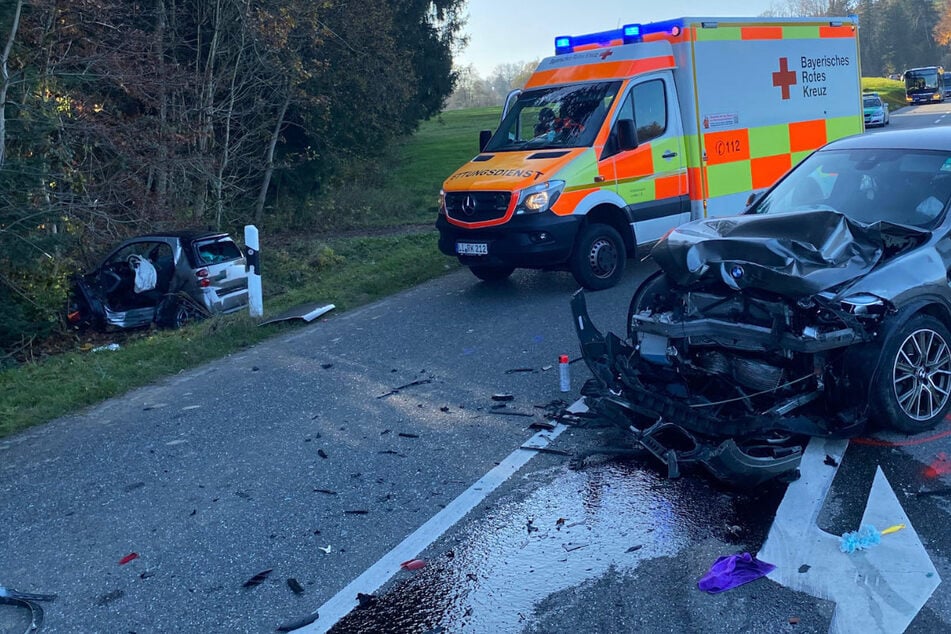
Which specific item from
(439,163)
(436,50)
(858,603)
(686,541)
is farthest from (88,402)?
(439,163)

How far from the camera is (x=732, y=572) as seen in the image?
3758mm

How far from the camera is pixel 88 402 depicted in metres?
7.23

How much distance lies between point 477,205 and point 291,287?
15.0ft

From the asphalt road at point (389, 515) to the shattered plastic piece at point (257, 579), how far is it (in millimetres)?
20

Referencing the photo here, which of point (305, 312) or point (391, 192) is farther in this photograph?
point (391, 192)

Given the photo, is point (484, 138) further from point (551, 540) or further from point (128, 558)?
point (128, 558)

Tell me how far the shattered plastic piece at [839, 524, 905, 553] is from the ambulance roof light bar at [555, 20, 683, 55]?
764cm

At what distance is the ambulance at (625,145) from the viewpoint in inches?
371

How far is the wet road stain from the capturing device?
3.65 metres

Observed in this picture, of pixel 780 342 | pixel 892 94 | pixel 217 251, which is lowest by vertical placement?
pixel 780 342

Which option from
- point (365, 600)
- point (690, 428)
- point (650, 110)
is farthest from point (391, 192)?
point (365, 600)

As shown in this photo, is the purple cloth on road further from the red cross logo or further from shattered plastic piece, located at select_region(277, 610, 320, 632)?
the red cross logo

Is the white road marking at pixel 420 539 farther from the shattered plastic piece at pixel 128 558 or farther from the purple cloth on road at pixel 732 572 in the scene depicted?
the purple cloth on road at pixel 732 572

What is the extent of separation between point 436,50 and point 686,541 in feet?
74.9
